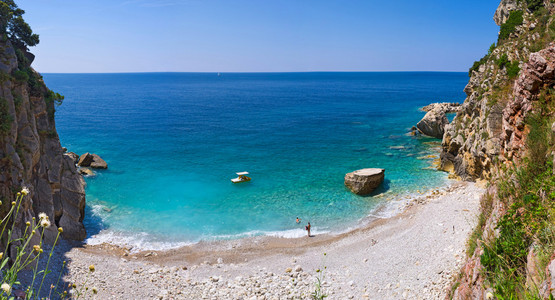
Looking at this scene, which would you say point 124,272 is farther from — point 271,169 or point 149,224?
point 271,169

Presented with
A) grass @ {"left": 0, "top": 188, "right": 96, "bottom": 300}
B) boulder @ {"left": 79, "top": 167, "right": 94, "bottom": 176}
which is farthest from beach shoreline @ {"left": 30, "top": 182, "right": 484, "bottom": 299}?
boulder @ {"left": 79, "top": 167, "right": 94, "bottom": 176}

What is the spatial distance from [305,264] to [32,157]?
20447mm

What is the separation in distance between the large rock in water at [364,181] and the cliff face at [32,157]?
2527 cm

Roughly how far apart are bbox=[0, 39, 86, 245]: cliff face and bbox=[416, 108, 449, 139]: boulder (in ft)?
173

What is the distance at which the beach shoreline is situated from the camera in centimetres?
1900

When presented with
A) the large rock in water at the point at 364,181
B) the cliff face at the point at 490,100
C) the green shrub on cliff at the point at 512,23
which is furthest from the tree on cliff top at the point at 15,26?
the green shrub on cliff at the point at 512,23

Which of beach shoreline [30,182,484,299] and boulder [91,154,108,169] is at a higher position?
boulder [91,154,108,169]

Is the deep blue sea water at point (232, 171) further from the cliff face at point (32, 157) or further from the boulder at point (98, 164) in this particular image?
the cliff face at point (32, 157)

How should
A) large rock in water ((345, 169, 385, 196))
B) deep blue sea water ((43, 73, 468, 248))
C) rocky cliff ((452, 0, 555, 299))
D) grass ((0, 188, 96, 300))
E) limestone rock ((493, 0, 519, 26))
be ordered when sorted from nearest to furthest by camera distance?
1. grass ((0, 188, 96, 300))
2. rocky cliff ((452, 0, 555, 299))
3. deep blue sea water ((43, 73, 468, 248))
4. large rock in water ((345, 169, 385, 196))
5. limestone rock ((493, 0, 519, 26))

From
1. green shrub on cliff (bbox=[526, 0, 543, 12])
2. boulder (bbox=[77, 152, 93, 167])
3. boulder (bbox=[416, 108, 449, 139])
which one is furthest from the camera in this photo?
boulder (bbox=[416, 108, 449, 139])

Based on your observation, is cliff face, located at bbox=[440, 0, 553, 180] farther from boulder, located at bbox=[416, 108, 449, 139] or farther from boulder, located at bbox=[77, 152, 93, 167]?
boulder, located at bbox=[77, 152, 93, 167]

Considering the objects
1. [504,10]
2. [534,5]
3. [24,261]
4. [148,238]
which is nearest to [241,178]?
[148,238]

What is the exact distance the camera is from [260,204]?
112 ft

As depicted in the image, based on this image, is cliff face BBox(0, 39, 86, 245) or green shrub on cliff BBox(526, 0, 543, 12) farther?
green shrub on cliff BBox(526, 0, 543, 12)
